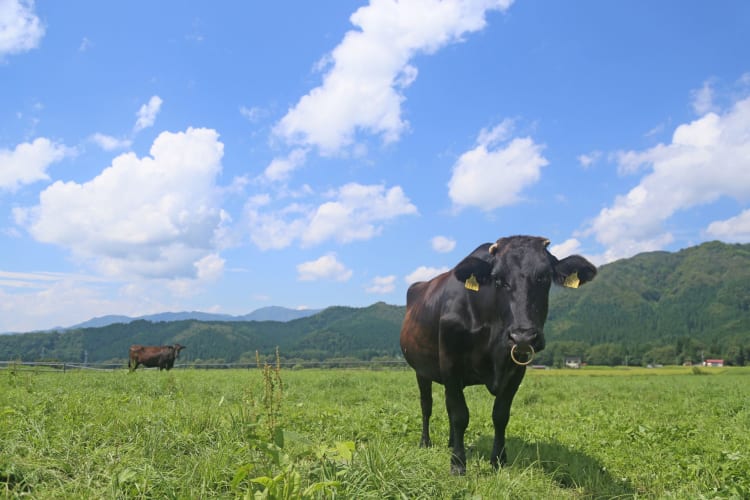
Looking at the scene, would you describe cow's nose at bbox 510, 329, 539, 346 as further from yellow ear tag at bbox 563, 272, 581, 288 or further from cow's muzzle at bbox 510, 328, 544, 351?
yellow ear tag at bbox 563, 272, 581, 288

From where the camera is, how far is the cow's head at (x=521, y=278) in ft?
17.1

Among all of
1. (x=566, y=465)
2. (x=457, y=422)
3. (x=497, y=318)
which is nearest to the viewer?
(x=497, y=318)

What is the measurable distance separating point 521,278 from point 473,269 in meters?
0.71

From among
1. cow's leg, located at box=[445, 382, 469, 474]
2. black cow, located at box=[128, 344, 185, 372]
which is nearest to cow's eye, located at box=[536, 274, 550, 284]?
cow's leg, located at box=[445, 382, 469, 474]

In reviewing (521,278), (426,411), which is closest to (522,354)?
(521,278)

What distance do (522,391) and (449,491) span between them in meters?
12.5

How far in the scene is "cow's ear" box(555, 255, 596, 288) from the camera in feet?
19.7

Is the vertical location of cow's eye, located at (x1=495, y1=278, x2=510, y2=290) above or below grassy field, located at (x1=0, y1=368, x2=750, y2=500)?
above

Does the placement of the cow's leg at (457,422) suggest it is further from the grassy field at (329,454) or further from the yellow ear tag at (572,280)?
the yellow ear tag at (572,280)

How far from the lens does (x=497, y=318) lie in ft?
19.2

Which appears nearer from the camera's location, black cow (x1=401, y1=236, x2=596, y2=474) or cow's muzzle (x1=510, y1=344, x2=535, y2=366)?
cow's muzzle (x1=510, y1=344, x2=535, y2=366)

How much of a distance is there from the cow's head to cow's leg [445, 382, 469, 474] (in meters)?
1.02

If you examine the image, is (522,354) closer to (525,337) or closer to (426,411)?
(525,337)

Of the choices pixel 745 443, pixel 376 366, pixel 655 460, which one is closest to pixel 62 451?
pixel 655 460
